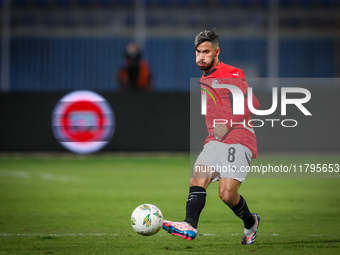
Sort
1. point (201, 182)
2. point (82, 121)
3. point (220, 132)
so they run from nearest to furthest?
point (220, 132), point (201, 182), point (82, 121)

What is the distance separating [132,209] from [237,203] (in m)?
2.71

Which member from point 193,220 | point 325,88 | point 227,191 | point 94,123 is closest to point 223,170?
point 227,191

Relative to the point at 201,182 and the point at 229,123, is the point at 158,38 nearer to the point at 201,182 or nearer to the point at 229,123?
the point at 229,123

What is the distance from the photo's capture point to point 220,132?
187 inches

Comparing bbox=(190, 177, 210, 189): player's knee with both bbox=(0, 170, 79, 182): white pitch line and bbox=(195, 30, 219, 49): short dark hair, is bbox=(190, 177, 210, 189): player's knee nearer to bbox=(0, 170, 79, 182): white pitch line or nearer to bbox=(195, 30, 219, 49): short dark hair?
bbox=(195, 30, 219, 49): short dark hair

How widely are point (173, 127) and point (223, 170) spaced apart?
908 centimetres

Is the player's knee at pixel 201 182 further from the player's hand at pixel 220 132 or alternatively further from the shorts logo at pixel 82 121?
the shorts logo at pixel 82 121

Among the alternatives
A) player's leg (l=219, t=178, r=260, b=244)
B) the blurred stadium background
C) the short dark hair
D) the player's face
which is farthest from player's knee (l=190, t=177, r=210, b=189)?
the blurred stadium background

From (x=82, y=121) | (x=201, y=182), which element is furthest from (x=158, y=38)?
(x=201, y=182)

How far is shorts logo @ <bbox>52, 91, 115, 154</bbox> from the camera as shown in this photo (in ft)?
44.5

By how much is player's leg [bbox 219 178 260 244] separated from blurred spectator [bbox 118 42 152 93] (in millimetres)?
9760

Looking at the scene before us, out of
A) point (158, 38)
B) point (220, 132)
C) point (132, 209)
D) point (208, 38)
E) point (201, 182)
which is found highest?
point (158, 38)

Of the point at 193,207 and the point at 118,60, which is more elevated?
the point at 118,60

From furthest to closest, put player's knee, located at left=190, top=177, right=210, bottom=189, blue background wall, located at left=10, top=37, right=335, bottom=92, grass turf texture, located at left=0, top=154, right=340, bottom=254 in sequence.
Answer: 1. blue background wall, located at left=10, top=37, right=335, bottom=92
2. grass turf texture, located at left=0, top=154, right=340, bottom=254
3. player's knee, located at left=190, top=177, right=210, bottom=189
